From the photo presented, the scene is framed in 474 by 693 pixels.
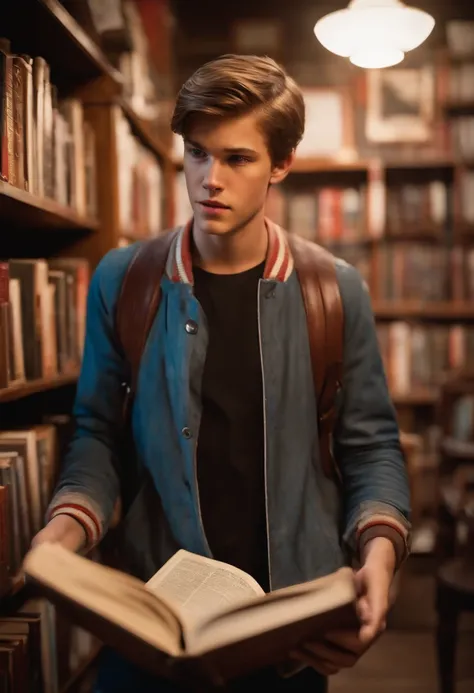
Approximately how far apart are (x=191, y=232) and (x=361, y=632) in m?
0.66

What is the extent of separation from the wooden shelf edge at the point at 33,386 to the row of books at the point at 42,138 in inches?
13.9

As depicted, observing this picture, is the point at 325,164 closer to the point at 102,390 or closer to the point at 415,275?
the point at 415,275

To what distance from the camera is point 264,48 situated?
357 centimetres

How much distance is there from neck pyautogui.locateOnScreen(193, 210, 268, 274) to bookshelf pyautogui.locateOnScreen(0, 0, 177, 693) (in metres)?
0.32

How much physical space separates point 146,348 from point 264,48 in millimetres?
2816

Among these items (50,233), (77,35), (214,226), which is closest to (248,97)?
(214,226)

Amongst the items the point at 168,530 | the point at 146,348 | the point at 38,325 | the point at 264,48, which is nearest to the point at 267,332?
the point at 146,348

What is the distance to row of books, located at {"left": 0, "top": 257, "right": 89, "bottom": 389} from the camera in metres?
1.30

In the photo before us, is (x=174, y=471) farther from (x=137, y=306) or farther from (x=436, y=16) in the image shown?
(x=436, y=16)

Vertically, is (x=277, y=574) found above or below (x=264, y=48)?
below

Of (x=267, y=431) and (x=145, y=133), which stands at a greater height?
(x=145, y=133)

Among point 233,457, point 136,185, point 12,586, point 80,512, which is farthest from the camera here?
point 136,185

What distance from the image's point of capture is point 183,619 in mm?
804

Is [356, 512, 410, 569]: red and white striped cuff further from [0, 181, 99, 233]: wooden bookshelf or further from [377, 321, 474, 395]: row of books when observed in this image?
[377, 321, 474, 395]: row of books
